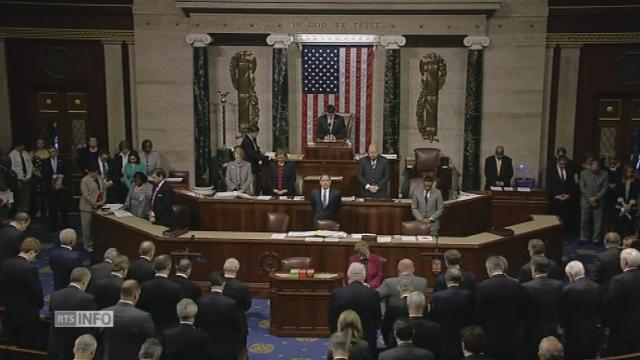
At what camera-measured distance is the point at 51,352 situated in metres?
6.77

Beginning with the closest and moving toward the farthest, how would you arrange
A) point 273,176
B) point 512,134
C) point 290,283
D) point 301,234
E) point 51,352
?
point 51,352, point 290,283, point 301,234, point 273,176, point 512,134

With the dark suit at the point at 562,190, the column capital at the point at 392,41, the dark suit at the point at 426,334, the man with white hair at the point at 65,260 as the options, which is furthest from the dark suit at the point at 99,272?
the dark suit at the point at 562,190

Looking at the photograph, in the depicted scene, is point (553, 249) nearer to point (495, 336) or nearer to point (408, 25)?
point (495, 336)

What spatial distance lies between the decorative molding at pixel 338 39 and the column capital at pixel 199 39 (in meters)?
2.00

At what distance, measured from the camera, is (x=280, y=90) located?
16156mm

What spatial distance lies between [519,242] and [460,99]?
606cm

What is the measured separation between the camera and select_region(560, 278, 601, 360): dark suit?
7.29 m

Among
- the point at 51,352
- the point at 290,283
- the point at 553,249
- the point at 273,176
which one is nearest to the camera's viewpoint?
the point at 51,352

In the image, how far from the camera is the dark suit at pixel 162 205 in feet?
38.5

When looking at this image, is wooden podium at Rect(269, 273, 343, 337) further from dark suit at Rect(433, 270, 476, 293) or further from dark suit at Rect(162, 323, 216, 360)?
dark suit at Rect(162, 323, 216, 360)

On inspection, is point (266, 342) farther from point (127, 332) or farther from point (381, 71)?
point (381, 71)

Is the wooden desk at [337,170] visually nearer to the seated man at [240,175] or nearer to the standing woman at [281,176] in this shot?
the standing woman at [281,176]

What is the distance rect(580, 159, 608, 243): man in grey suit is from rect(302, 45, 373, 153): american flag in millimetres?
4827

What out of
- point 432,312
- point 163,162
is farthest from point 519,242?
point 163,162
